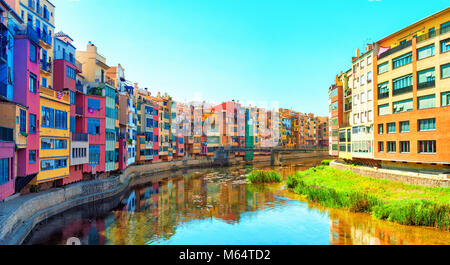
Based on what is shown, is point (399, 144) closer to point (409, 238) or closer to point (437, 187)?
point (437, 187)

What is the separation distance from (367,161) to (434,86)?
17913 mm

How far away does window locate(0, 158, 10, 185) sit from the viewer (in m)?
21.6

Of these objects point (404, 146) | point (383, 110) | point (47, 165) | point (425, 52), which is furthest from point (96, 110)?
point (425, 52)

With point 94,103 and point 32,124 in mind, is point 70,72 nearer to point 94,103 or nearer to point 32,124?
point 94,103

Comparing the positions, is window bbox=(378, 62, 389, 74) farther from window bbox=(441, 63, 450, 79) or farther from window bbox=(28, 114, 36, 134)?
window bbox=(28, 114, 36, 134)

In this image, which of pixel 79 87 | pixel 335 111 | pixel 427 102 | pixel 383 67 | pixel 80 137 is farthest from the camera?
pixel 335 111

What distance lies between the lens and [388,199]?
103 feet

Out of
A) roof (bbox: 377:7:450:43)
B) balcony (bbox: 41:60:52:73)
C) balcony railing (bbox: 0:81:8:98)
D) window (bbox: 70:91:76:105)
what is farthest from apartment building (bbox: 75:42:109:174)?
roof (bbox: 377:7:450:43)

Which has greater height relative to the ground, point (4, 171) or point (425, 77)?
point (425, 77)

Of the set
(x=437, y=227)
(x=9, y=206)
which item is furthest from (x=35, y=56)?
(x=437, y=227)

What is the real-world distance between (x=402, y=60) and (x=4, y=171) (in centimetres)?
4366

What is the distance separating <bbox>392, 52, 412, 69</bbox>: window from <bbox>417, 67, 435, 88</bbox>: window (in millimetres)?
2562

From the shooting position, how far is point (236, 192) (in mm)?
45125
